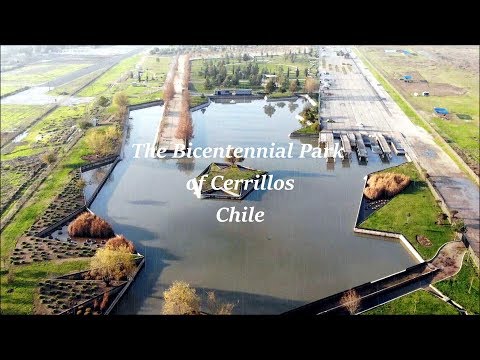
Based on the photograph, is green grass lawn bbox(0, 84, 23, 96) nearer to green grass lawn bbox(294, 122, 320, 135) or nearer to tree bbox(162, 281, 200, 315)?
green grass lawn bbox(294, 122, 320, 135)

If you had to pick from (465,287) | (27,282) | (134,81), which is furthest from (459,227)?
(134,81)

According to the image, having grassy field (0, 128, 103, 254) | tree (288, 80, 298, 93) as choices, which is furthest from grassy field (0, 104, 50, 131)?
tree (288, 80, 298, 93)

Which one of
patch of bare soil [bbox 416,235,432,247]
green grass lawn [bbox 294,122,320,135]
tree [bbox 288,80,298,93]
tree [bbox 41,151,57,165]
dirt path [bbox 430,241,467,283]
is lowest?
dirt path [bbox 430,241,467,283]
